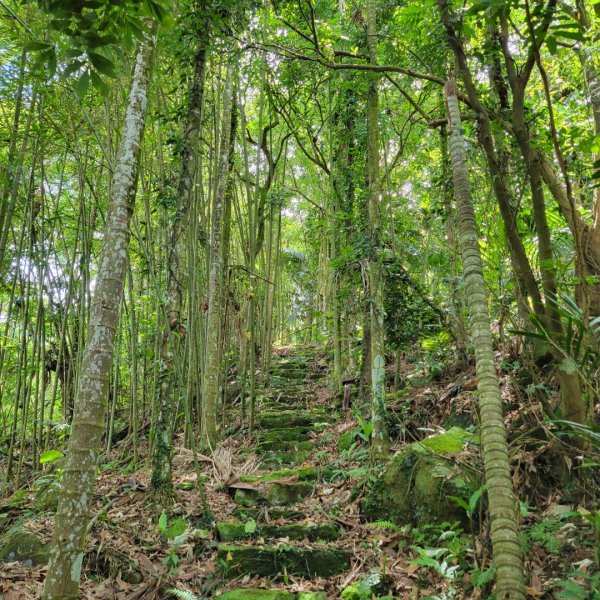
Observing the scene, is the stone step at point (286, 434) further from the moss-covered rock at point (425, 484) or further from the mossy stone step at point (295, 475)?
the moss-covered rock at point (425, 484)

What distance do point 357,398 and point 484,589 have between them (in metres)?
3.78

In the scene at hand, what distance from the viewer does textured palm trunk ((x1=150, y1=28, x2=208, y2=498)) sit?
11.7 feet

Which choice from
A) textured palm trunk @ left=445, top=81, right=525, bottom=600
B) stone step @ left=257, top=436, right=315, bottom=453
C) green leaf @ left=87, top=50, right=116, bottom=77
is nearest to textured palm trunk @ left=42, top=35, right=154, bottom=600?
green leaf @ left=87, top=50, right=116, bottom=77

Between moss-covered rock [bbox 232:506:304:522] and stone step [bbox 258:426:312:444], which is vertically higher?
stone step [bbox 258:426:312:444]

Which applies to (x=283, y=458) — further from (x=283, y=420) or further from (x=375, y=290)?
(x=375, y=290)

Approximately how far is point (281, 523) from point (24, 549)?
167 centimetres

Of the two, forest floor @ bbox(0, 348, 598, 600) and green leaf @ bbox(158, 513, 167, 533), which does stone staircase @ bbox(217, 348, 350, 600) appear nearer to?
forest floor @ bbox(0, 348, 598, 600)

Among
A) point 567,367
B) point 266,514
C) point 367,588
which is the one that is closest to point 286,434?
point 266,514

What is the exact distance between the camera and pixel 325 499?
3.85 meters

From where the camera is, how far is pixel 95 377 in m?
2.16

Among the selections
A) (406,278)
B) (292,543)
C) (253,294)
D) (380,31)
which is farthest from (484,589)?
(380,31)

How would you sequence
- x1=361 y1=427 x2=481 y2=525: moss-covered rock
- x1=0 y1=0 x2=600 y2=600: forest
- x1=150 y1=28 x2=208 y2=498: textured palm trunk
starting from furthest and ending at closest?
x1=150 y1=28 x2=208 y2=498: textured palm trunk < x1=361 y1=427 x2=481 y2=525: moss-covered rock < x1=0 y1=0 x2=600 y2=600: forest

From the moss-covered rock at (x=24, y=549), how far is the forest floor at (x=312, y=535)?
5 cm

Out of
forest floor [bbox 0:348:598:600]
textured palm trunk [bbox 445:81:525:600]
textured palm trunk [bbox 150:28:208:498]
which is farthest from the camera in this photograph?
textured palm trunk [bbox 150:28:208:498]
